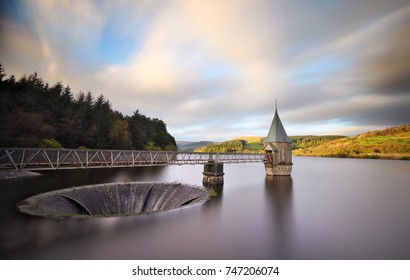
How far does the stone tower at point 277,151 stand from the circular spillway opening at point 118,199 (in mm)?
16381

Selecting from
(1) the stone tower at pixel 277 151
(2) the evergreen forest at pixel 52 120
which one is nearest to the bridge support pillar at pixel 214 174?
(1) the stone tower at pixel 277 151

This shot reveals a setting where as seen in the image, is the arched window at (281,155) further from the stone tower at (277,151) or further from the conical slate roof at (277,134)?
the conical slate roof at (277,134)

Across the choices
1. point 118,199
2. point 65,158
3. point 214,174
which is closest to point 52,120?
point 65,158

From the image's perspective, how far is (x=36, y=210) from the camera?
12.7 meters

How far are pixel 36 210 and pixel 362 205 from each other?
78.4 ft

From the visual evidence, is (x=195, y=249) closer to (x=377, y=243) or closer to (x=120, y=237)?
(x=120, y=237)

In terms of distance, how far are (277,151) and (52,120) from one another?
3817cm

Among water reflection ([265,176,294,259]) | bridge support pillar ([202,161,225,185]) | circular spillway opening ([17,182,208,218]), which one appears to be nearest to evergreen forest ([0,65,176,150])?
circular spillway opening ([17,182,208,218])

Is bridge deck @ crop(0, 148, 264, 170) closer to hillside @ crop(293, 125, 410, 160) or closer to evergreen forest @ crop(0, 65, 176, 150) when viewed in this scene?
evergreen forest @ crop(0, 65, 176, 150)

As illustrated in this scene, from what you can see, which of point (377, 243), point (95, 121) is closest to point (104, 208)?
point (377, 243)

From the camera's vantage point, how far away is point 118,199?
18.6 meters

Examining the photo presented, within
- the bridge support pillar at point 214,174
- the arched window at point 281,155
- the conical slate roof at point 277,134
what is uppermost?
the conical slate roof at point 277,134

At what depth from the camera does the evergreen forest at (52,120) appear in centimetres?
2867

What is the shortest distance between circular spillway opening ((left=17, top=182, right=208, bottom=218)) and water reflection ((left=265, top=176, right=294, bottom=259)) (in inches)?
226
